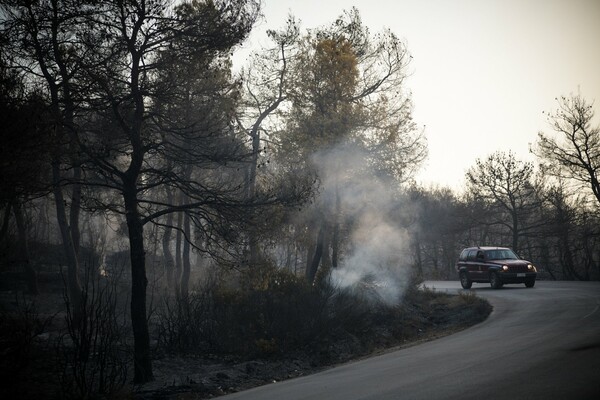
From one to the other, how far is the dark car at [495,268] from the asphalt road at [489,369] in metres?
10.2

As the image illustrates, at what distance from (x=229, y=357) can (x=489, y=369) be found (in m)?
8.60

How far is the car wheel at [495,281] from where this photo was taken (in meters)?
25.6

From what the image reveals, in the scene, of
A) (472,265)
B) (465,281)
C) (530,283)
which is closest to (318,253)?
(472,265)

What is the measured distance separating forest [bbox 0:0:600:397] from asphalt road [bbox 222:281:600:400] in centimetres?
419

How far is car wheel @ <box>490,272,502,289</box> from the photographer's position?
25642 mm

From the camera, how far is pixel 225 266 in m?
13.3

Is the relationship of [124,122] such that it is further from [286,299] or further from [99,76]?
[286,299]

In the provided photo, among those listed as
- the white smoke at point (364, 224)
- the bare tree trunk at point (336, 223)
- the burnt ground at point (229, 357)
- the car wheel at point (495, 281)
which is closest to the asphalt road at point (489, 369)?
the burnt ground at point (229, 357)

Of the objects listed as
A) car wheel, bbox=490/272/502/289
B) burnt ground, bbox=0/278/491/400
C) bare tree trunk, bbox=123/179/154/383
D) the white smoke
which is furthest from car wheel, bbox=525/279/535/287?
bare tree trunk, bbox=123/179/154/383

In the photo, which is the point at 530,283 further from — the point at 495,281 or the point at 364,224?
the point at 364,224

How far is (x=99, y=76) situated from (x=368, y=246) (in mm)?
20482

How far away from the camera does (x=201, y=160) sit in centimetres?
1243

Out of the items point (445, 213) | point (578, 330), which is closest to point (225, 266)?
point (578, 330)

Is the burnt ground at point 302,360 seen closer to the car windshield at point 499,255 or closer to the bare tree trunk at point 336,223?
the car windshield at point 499,255
